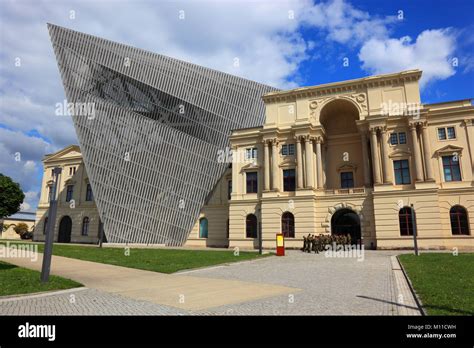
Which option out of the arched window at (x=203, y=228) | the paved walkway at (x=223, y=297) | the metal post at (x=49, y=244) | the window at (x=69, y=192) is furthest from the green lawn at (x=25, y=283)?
the window at (x=69, y=192)

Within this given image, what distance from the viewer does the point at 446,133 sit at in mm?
34531

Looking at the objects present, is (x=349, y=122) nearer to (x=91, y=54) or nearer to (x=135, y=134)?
(x=135, y=134)

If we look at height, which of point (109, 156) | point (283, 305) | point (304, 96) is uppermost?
point (304, 96)

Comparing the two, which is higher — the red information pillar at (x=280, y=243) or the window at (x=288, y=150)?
the window at (x=288, y=150)

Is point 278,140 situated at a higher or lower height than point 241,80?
lower

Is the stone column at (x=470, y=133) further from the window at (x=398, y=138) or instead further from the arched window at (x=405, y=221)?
the arched window at (x=405, y=221)

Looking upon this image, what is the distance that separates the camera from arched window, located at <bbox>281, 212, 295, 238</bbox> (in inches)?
1476

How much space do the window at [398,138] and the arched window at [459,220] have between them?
329 inches

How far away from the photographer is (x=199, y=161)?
4528 centimetres

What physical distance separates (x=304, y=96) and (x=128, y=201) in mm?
25323

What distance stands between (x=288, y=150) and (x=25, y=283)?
108 feet

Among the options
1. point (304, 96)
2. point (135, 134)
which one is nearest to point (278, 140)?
point (304, 96)

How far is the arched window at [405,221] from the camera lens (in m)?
32.7

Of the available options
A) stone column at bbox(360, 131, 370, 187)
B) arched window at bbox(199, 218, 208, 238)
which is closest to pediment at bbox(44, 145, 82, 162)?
arched window at bbox(199, 218, 208, 238)
